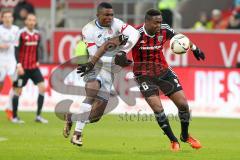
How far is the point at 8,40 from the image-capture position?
1825 cm

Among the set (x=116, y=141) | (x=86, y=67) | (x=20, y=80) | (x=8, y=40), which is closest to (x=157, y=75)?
(x=86, y=67)

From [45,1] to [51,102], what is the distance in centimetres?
759

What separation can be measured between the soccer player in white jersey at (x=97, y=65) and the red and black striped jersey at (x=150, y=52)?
0.18 m

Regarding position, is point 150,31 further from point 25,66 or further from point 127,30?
point 25,66

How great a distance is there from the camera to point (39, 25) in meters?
25.8

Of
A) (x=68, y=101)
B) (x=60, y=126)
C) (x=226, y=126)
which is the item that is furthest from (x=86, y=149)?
(x=68, y=101)

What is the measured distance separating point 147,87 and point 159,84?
0.25m

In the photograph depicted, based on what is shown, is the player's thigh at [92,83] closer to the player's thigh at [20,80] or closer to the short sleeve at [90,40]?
the short sleeve at [90,40]

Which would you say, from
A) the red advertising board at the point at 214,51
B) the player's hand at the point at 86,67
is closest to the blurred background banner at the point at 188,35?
the red advertising board at the point at 214,51

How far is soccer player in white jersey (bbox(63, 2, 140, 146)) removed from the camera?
1228 centimetres

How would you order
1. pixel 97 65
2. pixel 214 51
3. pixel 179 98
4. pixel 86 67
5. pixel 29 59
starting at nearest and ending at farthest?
pixel 86 67 < pixel 179 98 < pixel 97 65 < pixel 29 59 < pixel 214 51

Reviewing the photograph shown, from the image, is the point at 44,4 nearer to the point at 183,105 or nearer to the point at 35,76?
the point at 35,76

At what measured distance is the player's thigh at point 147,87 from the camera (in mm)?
12445

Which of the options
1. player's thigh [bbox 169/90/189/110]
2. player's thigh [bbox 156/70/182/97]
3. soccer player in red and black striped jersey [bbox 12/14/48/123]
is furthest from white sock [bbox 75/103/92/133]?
soccer player in red and black striped jersey [bbox 12/14/48/123]
